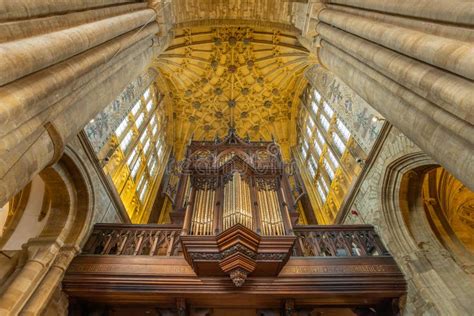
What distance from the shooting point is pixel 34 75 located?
3445mm

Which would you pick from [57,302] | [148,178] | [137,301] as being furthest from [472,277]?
[148,178]

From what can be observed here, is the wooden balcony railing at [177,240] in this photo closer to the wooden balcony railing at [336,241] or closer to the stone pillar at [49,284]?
the wooden balcony railing at [336,241]

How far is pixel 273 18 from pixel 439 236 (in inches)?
323

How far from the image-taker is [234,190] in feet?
21.0

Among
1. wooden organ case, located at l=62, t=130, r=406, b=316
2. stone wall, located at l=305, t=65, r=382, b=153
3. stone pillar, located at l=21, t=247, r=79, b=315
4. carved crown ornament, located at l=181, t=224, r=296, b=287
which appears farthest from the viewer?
stone wall, located at l=305, t=65, r=382, b=153

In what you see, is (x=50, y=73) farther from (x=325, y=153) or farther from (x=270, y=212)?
(x=325, y=153)

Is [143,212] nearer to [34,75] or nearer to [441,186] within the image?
[34,75]

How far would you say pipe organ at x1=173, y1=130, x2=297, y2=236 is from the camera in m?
5.55

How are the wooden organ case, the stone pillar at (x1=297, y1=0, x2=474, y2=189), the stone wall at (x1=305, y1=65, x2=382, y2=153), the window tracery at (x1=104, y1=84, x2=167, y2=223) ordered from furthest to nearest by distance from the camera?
the window tracery at (x1=104, y1=84, x2=167, y2=223), the stone wall at (x1=305, y1=65, x2=382, y2=153), the wooden organ case, the stone pillar at (x1=297, y1=0, x2=474, y2=189)

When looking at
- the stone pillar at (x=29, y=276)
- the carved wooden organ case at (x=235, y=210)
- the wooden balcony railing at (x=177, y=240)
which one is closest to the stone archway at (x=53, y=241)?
the stone pillar at (x=29, y=276)

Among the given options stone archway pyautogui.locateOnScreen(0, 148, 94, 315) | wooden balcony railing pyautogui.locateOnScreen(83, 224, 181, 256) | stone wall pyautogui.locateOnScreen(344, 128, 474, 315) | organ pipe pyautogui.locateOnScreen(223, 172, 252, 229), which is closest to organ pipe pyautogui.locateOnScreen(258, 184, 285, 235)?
organ pipe pyautogui.locateOnScreen(223, 172, 252, 229)

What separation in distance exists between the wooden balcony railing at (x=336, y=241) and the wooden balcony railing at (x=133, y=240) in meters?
2.62

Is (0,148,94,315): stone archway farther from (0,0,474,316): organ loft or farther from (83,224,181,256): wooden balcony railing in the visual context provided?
(83,224,181,256): wooden balcony railing

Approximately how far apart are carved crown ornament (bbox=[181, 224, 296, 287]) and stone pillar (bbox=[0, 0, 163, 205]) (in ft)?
8.24
